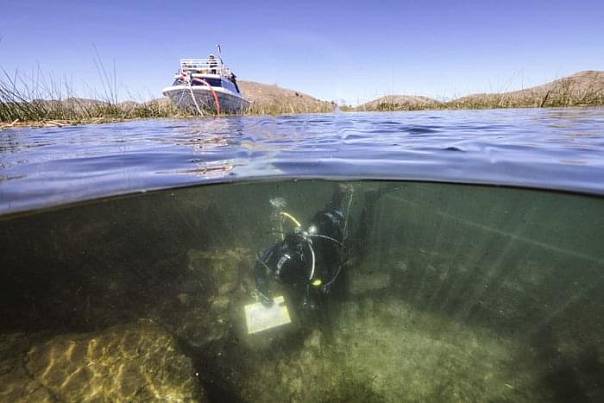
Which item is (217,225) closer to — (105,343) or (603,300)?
(105,343)

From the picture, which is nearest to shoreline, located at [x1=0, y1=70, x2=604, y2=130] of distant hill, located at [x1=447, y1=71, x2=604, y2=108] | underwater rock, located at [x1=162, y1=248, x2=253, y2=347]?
distant hill, located at [x1=447, y1=71, x2=604, y2=108]

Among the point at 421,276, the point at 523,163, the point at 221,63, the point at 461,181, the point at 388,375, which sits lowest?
the point at 421,276

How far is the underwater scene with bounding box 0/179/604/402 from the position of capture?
386 cm

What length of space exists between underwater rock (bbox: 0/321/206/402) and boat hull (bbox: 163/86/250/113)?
66.5 ft

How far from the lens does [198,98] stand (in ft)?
77.6

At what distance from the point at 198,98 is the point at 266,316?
23.1m

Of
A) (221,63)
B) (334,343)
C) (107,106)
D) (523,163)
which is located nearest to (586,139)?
(523,163)

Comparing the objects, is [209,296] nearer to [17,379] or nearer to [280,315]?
[280,315]

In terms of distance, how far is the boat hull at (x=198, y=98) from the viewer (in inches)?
888

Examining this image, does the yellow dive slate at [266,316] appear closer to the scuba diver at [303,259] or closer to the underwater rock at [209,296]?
the scuba diver at [303,259]

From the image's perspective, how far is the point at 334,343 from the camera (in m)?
4.65

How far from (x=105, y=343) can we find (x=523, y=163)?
7.71 meters

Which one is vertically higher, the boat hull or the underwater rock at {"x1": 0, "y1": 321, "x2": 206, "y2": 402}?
the boat hull

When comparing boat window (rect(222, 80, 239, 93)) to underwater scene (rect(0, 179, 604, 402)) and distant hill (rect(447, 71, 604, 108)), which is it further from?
underwater scene (rect(0, 179, 604, 402))
